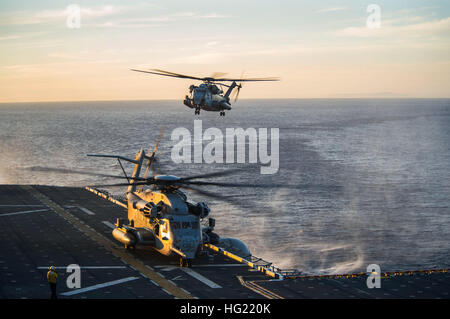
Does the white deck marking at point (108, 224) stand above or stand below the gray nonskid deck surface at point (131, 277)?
above

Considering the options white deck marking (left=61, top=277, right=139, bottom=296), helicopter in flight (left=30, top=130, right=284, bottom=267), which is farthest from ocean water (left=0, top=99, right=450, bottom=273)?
white deck marking (left=61, top=277, right=139, bottom=296)

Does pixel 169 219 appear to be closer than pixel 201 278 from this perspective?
No

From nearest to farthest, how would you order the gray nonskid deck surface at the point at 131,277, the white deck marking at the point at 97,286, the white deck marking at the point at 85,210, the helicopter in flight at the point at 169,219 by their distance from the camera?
the white deck marking at the point at 97,286 < the gray nonskid deck surface at the point at 131,277 < the helicopter in flight at the point at 169,219 < the white deck marking at the point at 85,210

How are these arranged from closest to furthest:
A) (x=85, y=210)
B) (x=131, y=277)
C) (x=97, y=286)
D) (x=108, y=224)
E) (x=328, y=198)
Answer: (x=97, y=286) → (x=131, y=277) → (x=108, y=224) → (x=85, y=210) → (x=328, y=198)

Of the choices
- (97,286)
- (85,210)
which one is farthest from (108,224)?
(97,286)

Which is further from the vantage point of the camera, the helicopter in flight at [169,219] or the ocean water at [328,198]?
the ocean water at [328,198]

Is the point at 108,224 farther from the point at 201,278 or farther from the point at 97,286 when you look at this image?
the point at 97,286

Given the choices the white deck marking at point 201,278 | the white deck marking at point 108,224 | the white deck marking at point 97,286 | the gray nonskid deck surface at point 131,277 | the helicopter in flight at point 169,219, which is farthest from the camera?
the white deck marking at point 108,224

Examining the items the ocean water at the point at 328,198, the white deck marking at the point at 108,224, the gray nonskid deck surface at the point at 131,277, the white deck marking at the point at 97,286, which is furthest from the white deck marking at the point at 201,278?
the white deck marking at the point at 108,224

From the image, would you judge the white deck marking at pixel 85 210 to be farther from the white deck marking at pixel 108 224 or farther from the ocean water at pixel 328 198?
the ocean water at pixel 328 198

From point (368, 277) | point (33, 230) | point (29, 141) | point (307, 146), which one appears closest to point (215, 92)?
point (368, 277)
